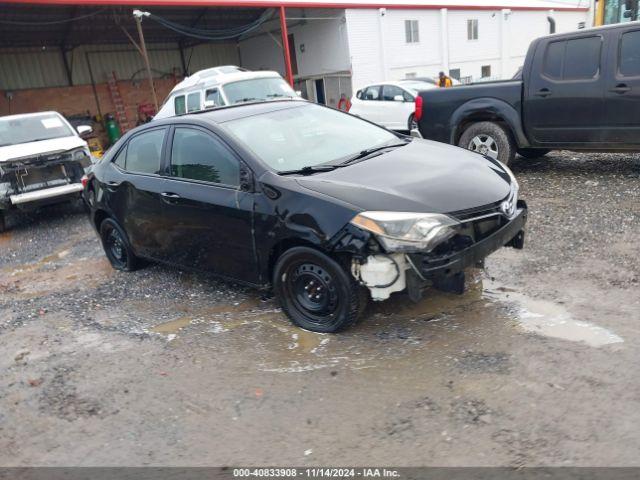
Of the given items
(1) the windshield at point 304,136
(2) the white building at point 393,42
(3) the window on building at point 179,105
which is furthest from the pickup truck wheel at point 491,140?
(2) the white building at point 393,42

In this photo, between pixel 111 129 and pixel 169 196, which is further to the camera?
pixel 111 129

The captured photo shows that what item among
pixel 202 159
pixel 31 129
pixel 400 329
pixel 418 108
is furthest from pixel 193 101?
pixel 400 329

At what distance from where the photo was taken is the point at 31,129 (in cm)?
912

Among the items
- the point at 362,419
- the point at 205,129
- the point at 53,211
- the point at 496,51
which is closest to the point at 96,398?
the point at 362,419

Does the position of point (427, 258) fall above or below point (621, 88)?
below

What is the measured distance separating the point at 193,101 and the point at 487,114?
23.6 ft

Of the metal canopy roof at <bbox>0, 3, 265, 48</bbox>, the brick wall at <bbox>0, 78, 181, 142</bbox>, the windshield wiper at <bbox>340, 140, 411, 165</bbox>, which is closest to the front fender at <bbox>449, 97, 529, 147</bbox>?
the windshield wiper at <bbox>340, 140, 411, 165</bbox>

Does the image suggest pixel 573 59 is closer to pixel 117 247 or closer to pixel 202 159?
pixel 202 159

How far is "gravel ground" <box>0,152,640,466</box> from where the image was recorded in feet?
8.84

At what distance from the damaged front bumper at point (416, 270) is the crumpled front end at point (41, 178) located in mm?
6419

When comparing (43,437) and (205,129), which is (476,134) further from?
A: (43,437)

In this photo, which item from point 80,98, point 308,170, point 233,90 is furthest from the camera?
point 80,98

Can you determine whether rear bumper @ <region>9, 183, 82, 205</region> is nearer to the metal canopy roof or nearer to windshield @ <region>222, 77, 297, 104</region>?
windshield @ <region>222, 77, 297, 104</region>

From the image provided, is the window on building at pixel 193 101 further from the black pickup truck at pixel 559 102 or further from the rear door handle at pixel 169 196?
the rear door handle at pixel 169 196
